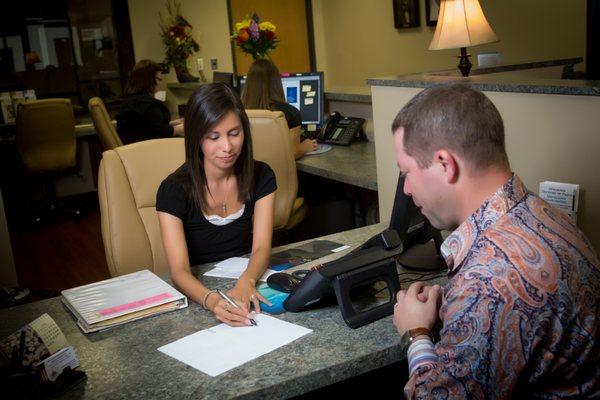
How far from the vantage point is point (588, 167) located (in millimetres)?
1744

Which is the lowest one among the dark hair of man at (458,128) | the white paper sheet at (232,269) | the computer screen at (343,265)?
the white paper sheet at (232,269)

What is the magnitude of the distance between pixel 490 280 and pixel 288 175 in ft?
6.54

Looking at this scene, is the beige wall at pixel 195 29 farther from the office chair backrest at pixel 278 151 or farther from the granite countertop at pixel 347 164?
the office chair backrest at pixel 278 151

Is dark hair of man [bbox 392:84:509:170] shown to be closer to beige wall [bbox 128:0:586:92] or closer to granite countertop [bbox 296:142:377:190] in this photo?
granite countertop [bbox 296:142:377:190]

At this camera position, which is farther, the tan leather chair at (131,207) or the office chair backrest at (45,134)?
the office chair backrest at (45,134)

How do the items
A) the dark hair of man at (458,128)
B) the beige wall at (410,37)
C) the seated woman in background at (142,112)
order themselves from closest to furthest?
the dark hair of man at (458,128), the seated woman in background at (142,112), the beige wall at (410,37)

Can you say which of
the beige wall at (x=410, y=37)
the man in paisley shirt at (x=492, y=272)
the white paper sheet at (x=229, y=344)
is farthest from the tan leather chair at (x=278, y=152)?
the man in paisley shirt at (x=492, y=272)

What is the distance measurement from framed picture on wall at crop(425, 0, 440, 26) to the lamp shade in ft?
9.23

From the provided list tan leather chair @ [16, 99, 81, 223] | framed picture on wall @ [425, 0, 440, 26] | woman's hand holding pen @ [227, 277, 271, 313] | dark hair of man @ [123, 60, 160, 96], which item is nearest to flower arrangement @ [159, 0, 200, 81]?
tan leather chair @ [16, 99, 81, 223]

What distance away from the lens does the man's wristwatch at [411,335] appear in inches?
52.4

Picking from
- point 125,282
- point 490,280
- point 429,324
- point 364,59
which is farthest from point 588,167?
point 364,59

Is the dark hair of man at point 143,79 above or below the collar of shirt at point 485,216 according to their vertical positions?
above

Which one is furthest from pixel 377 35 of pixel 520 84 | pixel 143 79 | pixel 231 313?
pixel 231 313

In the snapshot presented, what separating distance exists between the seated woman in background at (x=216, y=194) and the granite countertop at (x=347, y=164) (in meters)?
0.85
